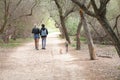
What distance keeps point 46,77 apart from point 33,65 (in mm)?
3819

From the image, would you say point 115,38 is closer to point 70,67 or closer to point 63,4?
point 70,67

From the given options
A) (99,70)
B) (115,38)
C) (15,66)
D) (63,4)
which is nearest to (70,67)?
(99,70)

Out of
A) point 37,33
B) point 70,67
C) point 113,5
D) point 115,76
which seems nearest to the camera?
point 115,76

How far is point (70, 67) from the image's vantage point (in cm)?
1614

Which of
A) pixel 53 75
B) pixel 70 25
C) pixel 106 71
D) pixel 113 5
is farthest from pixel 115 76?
pixel 70 25

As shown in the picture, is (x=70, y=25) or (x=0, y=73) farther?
(x=70, y=25)

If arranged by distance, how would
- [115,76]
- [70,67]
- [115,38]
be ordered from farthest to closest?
[70,67]
[115,76]
[115,38]

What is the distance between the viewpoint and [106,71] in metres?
14.8

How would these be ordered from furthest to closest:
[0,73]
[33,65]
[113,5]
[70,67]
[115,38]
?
1. [113,5]
2. [33,65]
3. [70,67]
4. [0,73]
5. [115,38]

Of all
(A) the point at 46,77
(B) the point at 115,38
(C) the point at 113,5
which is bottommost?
(A) the point at 46,77

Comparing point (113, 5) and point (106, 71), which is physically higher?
point (113, 5)

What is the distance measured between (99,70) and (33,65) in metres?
3.74

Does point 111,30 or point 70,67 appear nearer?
point 111,30

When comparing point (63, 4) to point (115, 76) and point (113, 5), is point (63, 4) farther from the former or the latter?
point (115, 76)
